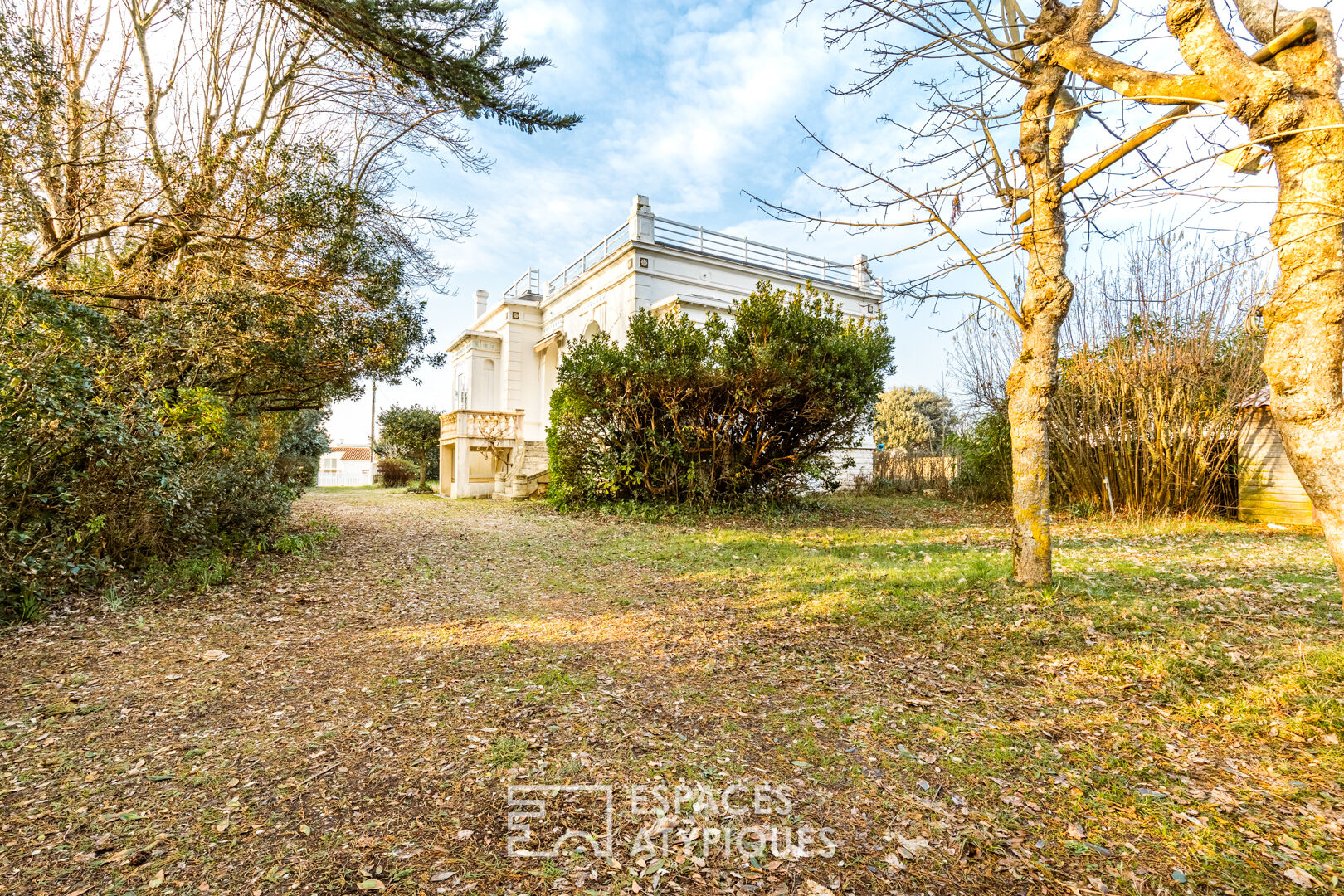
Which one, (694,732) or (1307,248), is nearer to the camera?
(1307,248)

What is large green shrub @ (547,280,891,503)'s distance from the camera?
31.8 ft

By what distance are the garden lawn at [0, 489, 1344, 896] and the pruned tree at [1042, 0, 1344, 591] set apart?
1257 mm

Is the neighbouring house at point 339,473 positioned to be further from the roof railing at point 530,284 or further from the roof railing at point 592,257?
the roof railing at point 592,257

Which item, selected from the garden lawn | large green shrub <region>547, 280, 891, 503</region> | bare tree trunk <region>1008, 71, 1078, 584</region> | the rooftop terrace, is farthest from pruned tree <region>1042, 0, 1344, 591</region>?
the rooftop terrace

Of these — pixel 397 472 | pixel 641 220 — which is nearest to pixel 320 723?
pixel 641 220

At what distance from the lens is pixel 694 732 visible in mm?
2816

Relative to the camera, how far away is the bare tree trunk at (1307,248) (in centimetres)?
241

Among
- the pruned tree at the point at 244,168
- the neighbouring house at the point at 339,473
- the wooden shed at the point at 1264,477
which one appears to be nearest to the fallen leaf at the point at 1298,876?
the pruned tree at the point at 244,168

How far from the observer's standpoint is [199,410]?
5.84 metres

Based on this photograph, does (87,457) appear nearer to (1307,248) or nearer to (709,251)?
(1307,248)

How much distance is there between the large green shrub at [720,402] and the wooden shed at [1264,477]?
6.11 m

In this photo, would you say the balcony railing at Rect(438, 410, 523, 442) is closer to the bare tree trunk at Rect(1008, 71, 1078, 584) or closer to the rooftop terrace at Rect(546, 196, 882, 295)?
the rooftop terrace at Rect(546, 196, 882, 295)

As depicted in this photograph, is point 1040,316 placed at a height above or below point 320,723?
above

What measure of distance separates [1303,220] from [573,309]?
680 inches
